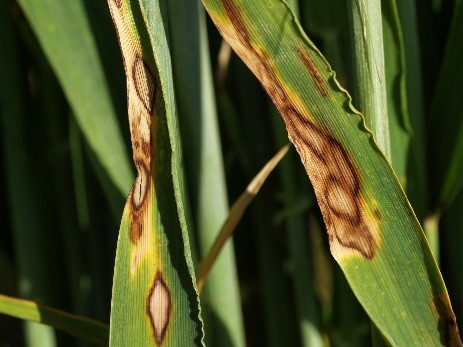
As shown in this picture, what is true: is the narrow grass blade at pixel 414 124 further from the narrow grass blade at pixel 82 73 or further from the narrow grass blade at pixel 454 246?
the narrow grass blade at pixel 82 73

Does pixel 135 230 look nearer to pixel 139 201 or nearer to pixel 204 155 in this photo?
pixel 139 201

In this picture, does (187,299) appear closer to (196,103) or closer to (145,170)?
(145,170)

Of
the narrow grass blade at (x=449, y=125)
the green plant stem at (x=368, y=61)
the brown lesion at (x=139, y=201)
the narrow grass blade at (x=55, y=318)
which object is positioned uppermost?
the green plant stem at (x=368, y=61)

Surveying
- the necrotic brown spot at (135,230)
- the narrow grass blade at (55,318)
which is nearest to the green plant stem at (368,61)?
the necrotic brown spot at (135,230)

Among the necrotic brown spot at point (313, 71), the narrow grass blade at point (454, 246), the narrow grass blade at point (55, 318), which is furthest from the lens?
the narrow grass blade at point (454, 246)

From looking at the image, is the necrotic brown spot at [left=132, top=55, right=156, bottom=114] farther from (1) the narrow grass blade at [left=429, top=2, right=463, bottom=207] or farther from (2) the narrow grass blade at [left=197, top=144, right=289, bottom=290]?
(1) the narrow grass blade at [left=429, top=2, right=463, bottom=207]

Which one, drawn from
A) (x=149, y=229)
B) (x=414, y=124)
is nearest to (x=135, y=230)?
(x=149, y=229)
